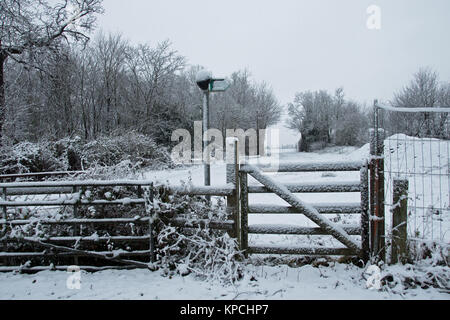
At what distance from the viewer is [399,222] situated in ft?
12.2

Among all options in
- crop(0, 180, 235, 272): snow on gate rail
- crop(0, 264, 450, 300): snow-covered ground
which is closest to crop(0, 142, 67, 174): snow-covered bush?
crop(0, 180, 235, 272): snow on gate rail

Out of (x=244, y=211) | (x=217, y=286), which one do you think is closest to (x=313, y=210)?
(x=244, y=211)

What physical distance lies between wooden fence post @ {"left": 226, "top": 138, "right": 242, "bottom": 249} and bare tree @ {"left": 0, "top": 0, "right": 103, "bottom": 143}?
47.6 ft

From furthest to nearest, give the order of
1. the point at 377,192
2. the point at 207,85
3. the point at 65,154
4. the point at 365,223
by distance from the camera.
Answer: the point at 65,154 < the point at 207,85 < the point at 365,223 < the point at 377,192

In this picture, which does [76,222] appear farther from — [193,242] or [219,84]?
[219,84]

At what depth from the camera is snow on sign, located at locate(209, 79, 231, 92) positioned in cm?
465

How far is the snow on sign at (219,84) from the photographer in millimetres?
4648

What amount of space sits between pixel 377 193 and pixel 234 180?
1839 mm

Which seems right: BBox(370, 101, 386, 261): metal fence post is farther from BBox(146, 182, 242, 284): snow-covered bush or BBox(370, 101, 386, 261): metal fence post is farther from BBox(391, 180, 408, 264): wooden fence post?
BBox(146, 182, 242, 284): snow-covered bush

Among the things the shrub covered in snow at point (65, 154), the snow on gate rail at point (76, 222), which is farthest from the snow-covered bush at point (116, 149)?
the snow on gate rail at point (76, 222)

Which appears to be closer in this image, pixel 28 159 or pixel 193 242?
pixel 193 242

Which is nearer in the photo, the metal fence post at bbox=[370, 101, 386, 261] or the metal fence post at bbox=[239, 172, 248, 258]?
the metal fence post at bbox=[370, 101, 386, 261]

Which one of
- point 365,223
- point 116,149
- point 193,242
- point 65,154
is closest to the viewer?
point 365,223

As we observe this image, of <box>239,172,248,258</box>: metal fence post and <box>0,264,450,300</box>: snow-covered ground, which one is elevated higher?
<box>239,172,248,258</box>: metal fence post
